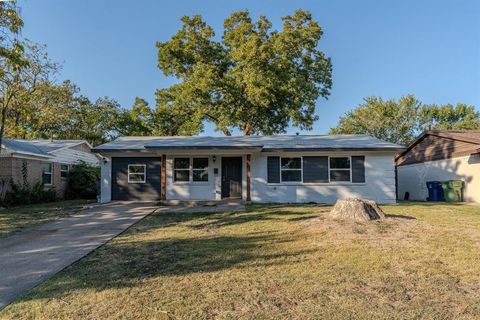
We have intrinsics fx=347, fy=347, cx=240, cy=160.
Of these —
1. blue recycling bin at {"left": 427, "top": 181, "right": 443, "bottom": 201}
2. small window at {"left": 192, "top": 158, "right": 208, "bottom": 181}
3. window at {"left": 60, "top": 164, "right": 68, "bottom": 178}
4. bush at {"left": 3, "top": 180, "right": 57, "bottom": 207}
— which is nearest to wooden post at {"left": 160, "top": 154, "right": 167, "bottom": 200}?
small window at {"left": 192, "top": 158, "right": 208, "bottom": 181}

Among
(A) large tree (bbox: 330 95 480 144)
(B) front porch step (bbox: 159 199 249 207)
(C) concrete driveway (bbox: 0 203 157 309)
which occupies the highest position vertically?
(A) large tree (bbox: 330 95 480 144)

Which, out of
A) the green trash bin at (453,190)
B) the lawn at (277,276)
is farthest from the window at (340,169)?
the lawn at (277,276)

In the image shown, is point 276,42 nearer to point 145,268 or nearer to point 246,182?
point 246,182

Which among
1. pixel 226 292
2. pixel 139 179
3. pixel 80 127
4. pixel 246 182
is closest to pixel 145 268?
pixel 226 292

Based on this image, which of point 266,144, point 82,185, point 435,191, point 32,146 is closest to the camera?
point 266,144

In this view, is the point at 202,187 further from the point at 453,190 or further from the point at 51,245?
the point at 453,190

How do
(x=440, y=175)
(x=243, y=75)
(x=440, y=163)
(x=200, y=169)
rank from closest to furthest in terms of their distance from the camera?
(x=200, y=169), (x=440, y=175), (x=440, y=163), (x=243, y=75)

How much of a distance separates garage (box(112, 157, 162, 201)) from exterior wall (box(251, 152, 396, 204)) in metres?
4.67

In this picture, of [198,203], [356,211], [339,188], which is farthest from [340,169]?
[356,211]

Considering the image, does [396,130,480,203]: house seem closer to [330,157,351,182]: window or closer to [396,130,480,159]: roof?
[396,130,480,159]: roof

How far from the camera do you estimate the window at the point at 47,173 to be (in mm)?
19194

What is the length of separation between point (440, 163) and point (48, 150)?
22031 millimetres

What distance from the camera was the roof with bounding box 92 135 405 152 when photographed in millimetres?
14969

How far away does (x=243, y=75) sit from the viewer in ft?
75.4
